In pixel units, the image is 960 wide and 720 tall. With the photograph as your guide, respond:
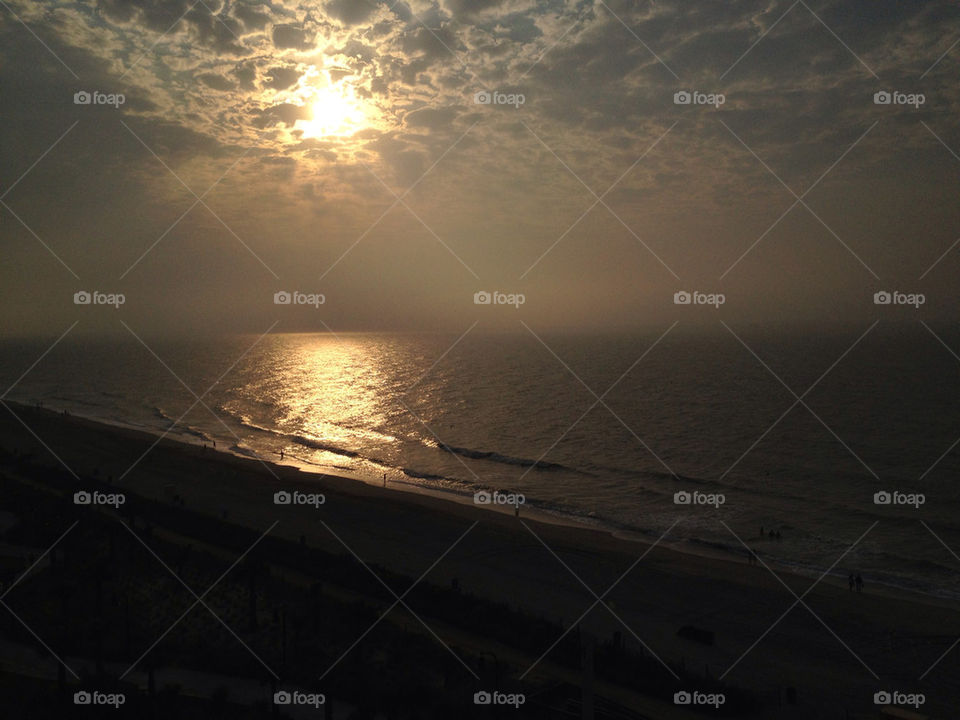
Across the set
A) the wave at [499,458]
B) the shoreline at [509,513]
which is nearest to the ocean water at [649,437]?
the wave at [499,458]

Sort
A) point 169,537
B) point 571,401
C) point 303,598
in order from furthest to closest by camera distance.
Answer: point 571,401 < point 169,537 < point 303,598

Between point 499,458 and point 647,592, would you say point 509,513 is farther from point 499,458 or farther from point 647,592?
point 499,458

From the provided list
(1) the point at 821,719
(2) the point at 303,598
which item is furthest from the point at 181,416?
(1) the point at 821,719

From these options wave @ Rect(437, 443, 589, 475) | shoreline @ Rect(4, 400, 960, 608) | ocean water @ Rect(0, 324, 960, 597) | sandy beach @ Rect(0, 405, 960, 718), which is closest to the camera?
sandy beach @ Rect(0, 405, 960, 718)

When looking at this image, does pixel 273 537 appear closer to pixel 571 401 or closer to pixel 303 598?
pixel 303 598

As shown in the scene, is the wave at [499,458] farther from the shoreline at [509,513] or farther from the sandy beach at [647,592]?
the sandy beach at [647,592]

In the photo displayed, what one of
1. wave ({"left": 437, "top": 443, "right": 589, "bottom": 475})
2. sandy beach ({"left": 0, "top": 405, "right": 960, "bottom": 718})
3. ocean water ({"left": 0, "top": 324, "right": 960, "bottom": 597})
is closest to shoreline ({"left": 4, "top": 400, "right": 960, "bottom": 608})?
sandy beach ({"left": 0, "top": 405, "right": 960, "bottom": 718})

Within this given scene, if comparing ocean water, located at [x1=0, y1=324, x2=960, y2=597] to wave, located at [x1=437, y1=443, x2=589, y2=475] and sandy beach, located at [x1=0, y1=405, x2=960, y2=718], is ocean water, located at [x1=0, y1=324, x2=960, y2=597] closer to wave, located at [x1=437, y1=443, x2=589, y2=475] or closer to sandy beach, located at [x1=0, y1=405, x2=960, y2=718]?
wave, located at [x1=437, y1=443, x2=589, y2=475]
